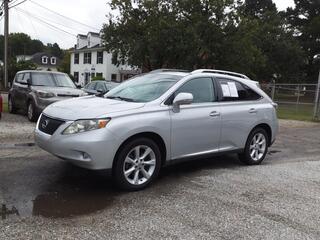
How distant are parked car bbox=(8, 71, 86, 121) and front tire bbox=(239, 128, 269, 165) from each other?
246 inches

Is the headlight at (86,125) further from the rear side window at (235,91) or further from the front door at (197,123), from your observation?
the rear side window at (235,91)

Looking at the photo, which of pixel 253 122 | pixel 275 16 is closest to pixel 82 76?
pixel 275 16

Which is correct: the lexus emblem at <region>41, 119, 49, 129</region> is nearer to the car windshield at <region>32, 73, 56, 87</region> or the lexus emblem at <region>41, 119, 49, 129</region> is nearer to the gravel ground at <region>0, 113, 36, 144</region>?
the gravel ground at <region>0, 113, 36, 144</region>

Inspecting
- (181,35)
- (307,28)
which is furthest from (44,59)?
(181,35)

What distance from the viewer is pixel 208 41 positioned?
79.9 feet

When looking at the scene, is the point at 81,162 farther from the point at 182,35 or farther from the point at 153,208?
the point at 182,35

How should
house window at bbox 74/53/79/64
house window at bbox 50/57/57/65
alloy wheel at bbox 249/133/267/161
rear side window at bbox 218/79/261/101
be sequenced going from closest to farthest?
rear side window at bbox 218/79/261/101 < alloy wheel at bbox 249/133/267/161 < house window at bbox 74/53/79/64 < house window at bbox 50/57/57/65

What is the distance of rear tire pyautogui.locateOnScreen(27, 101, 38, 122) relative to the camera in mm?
12047

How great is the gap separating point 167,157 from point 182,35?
18.0 m

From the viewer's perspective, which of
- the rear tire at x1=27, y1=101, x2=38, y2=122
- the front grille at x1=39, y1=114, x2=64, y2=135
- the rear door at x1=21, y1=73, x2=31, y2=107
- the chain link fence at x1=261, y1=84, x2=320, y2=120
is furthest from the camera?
the chain link fence at x1=261, y1=84, x2=320, y2=120

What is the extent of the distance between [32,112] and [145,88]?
21.8ft

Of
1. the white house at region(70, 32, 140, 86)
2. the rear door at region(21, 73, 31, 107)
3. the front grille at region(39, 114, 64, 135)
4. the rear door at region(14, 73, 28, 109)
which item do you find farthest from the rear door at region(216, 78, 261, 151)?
the white house at region(70, 32, 140, 86)

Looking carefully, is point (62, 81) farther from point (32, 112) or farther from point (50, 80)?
point (32, 112)

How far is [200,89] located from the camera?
6.74 m
